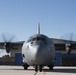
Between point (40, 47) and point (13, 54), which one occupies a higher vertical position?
point (40, 47)

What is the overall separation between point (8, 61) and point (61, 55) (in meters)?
16.8

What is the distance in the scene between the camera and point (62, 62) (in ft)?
220

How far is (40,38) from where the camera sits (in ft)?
76.6

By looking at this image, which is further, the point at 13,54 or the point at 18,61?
the point at 13,54

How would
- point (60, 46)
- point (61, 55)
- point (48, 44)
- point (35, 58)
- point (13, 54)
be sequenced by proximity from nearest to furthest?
1. point (35, 58)
2. point (48, 44)
3. point (60, 46)
4. point (61, 55)
5. point (13, 54)

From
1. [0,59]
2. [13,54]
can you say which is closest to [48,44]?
[13,54]

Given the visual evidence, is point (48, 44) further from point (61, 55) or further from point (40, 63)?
point (61, 55)

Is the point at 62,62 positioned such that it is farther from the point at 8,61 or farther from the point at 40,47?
the point at 40,47

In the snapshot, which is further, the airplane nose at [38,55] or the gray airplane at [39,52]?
the gray airplane at [39,52]

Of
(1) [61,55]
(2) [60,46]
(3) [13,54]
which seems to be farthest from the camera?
(3) [13,54]

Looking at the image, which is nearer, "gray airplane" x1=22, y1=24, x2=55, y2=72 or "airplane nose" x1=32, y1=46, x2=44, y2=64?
"airplane nose" x1=32, y1=46, x2=44, y2=64

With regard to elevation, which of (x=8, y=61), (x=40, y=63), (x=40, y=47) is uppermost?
(x=40, y=47)

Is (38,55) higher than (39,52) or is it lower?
lower

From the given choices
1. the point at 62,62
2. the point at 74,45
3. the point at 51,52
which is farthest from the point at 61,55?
the point at 51,52
